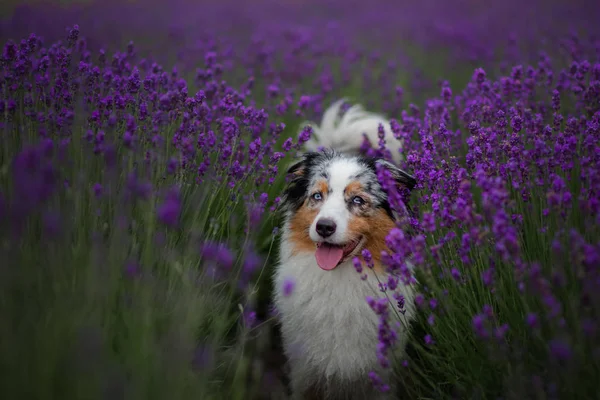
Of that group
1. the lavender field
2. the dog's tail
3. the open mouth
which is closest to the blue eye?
the open mouth

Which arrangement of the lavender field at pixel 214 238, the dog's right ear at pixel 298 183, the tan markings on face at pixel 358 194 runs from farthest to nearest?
the dog's right ear at pixel 298 183 < the tan markings on face at pixel 358 194 < the lavender field at pixel 214 238

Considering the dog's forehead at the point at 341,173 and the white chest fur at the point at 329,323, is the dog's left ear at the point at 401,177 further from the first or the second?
the white chest fur at the point at 329,323

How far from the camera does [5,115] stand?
2.23 meters

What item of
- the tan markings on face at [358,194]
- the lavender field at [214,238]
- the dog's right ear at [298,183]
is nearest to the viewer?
the lavender field at [214,238]

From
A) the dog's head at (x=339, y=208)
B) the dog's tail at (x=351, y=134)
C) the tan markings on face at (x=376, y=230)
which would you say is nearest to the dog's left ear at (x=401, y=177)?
the dog's head at (x=339, y=208)

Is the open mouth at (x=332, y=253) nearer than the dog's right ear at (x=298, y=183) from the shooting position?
Yes

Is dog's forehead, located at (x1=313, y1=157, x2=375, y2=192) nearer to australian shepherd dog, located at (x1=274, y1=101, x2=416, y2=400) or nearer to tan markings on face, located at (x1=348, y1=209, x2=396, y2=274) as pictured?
australian shepherd dog, located at (x1=274, y1=101, x2=416, y2=400)

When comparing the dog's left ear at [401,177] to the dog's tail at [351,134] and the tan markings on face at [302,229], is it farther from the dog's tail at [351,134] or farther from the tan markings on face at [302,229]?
the dog's tail at [351,134]

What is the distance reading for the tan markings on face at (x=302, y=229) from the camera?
2827 mm

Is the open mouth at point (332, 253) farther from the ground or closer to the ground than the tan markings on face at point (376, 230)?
closer to the ground

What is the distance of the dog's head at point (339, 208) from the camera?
2609 mm

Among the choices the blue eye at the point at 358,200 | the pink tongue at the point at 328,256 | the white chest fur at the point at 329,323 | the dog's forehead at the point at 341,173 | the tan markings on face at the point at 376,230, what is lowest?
the white chest fur at the point at 329,323

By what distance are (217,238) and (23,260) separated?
130 cm

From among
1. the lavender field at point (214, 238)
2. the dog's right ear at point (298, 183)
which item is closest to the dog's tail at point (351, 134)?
the lavender field at point (214, 238)
